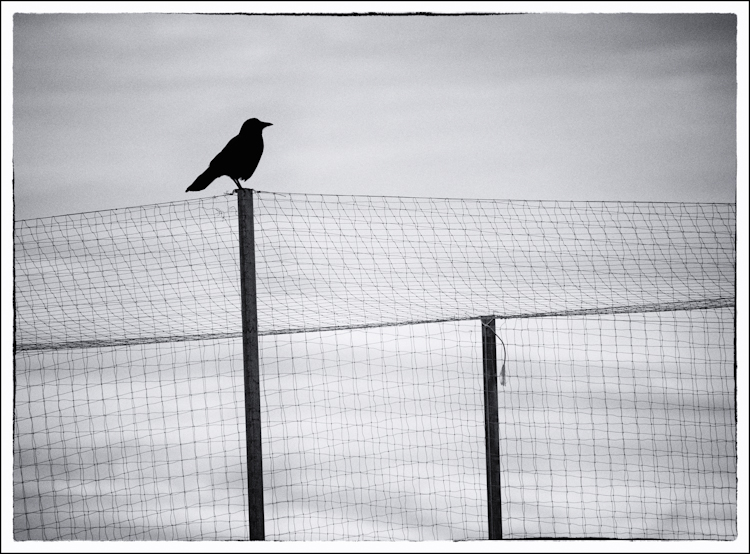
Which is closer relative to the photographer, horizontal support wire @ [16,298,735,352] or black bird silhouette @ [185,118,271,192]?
horizontal support wire @ [16,298,735,352]

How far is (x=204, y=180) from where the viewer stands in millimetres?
3096

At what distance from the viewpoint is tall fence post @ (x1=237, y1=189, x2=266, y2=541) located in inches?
103

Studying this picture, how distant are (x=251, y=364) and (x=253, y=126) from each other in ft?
3.89

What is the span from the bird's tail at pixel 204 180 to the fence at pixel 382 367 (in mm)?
165

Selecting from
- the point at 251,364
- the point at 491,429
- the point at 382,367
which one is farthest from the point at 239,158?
the point at 491,429

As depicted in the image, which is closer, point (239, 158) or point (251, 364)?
point (251, 364)

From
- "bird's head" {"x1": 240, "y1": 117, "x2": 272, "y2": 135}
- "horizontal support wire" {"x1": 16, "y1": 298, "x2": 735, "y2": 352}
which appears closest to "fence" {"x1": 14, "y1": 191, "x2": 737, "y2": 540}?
"horizontal support wire" {"x1": 16, "y1": 298, "x2": 735, "y2": 352}

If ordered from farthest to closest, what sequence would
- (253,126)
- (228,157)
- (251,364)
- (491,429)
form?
(253,126), (228,157), (491,429), (251,364)

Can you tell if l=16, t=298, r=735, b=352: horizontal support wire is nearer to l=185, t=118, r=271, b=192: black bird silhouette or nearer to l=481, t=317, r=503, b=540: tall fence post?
l=481, t=317, r=503, b=540: tall fence post

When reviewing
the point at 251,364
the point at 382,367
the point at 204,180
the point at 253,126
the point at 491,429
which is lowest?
the point at 491,429

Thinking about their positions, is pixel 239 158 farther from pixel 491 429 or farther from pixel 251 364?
pixel 491 429

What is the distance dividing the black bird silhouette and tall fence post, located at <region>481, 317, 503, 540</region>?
123 cm

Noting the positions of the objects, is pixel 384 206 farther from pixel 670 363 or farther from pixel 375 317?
pixel 670 363

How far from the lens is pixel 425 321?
2.91 meters
